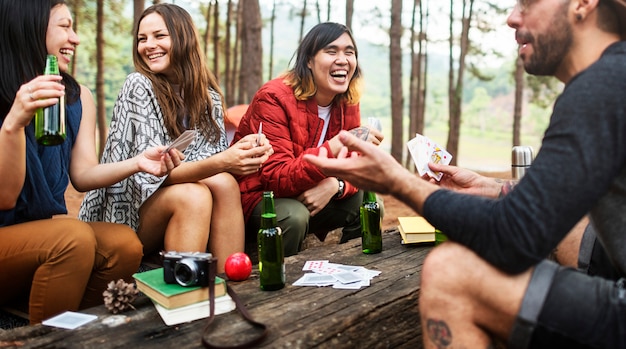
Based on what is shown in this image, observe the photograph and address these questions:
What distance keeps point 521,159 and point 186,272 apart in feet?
6.84

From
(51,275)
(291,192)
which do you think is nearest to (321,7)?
(291,192)

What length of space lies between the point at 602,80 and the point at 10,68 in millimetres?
2254

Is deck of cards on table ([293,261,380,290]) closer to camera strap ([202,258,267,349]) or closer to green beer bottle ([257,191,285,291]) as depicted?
green beer bottle ([257,191,285,291])

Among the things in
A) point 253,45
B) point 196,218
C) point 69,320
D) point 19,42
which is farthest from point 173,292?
point 253,45

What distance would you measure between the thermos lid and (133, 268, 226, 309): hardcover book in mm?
1981

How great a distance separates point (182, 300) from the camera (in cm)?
181

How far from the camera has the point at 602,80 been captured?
1.42m

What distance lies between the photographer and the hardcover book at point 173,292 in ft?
5.87

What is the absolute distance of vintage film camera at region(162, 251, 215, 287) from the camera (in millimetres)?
1864

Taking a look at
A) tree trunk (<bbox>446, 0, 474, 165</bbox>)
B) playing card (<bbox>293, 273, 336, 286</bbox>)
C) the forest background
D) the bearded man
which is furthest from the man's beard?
tree trunk (<bbox>446, 0, 474, 165</bbox>)

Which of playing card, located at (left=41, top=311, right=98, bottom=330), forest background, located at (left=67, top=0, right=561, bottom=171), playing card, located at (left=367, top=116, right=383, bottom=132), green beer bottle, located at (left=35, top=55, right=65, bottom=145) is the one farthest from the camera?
forest background, located at (left=67, top=0, right=561, bottom=171)

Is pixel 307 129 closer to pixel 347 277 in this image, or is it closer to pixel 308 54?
pixel 308 54

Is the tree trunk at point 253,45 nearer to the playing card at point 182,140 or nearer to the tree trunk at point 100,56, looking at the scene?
the tree trunk at point 100,56

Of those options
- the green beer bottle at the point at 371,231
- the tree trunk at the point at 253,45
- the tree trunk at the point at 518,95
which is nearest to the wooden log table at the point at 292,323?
the green beer bottle at the point at 371,231
